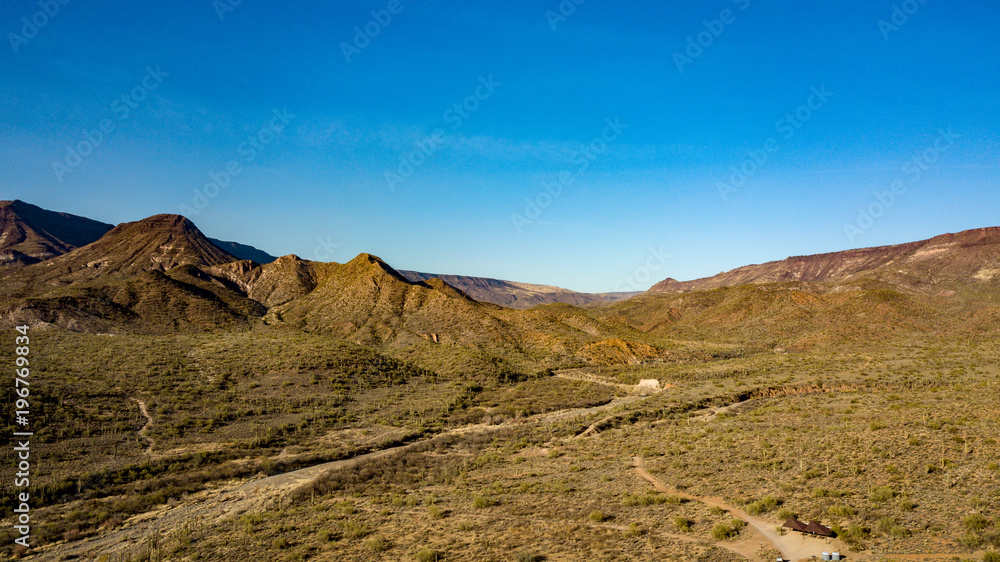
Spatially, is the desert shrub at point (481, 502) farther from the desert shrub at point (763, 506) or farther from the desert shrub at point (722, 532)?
the desert shrub at point (763, 506)

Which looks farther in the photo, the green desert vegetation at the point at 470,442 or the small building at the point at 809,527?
the green desert vegetation at the point at 470,442

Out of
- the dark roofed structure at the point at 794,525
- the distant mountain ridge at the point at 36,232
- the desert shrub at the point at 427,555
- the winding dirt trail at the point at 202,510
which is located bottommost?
the desert shrub at the point at 427,555

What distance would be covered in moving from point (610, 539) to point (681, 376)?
4461cm

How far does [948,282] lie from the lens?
125 m

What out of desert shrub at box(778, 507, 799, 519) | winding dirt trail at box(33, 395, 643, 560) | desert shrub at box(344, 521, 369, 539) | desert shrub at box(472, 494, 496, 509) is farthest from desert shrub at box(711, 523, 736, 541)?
winding dirt trail at box(33, 395, 643, 560)

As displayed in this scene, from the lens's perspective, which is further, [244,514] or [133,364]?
[133,364]

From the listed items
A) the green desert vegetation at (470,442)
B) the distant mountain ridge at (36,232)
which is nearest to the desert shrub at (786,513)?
the green desert vegetation at (470,442)

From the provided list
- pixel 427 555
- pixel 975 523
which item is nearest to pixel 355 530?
pixel 427 555

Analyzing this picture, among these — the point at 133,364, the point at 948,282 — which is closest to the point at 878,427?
the point at 133,364

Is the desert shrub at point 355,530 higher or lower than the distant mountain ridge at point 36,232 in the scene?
lower

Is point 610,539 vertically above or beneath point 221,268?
beneath

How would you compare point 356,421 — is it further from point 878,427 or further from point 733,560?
point 878,427

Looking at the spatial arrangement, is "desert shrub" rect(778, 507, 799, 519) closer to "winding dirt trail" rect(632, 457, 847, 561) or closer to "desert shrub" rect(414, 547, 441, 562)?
"winding dirt trail" rect(632, 457, 847, 561)

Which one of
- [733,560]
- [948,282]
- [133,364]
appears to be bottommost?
[733,560]
